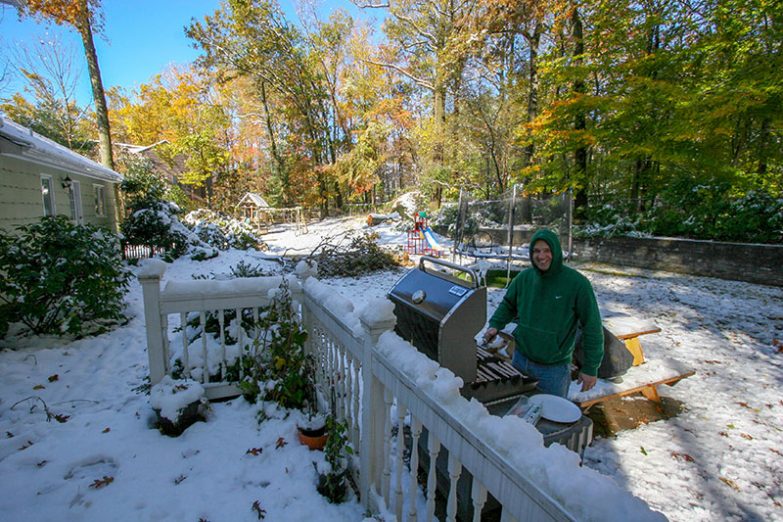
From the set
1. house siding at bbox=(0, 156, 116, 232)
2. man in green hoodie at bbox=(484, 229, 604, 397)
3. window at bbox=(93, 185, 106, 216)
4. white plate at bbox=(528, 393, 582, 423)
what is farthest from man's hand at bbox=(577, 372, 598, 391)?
window at bbox=(93, 185, 106, 216)

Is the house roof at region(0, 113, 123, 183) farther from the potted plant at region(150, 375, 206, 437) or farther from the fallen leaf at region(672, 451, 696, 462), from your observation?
the fallen leaf at region(672, 451, 696, 462)

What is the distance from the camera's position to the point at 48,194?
344 inches

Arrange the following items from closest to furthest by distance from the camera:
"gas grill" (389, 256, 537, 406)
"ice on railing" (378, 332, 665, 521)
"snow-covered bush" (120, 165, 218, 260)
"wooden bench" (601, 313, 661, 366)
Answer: "ice on railing" (378, 332, 665, 521), "gas grill" (389, 256, 537, 406), "wooden bench" (601, 313, 661, 366), "snow-covered bush" (120, 165, 218, 260)

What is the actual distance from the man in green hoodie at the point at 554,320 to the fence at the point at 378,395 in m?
0.95

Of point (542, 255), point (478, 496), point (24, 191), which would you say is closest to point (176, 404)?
point (478, 496)

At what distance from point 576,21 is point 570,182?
A: 4945mm

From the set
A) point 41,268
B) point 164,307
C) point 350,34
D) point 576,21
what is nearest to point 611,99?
point 576,21

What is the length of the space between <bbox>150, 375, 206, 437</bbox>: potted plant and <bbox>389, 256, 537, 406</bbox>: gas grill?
1776 mm

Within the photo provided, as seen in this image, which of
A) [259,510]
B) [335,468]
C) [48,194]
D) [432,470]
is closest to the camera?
[432,470]

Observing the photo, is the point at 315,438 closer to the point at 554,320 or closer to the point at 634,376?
the point at 554,320

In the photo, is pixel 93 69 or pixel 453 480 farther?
pixel 93 69

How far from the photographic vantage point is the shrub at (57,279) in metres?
4.61

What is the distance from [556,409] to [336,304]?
147 centimetres

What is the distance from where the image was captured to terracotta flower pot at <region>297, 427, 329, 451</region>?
2.66 meters
